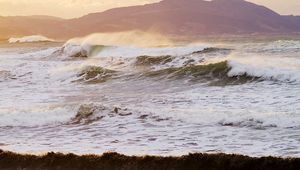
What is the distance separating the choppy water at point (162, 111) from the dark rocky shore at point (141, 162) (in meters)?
1.57

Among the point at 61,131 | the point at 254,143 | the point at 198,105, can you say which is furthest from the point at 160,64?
the point at 254,143

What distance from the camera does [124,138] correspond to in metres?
9.27

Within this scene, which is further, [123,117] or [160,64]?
[160,64]

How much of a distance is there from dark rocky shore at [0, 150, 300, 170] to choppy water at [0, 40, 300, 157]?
61.9 inches

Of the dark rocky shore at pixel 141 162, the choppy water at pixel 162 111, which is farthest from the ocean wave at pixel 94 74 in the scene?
the dark rocky shore at pixel 141 162

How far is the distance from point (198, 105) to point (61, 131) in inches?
153

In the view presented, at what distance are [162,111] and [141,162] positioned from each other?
557 centimetres

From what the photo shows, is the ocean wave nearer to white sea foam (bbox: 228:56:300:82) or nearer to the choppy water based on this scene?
the choppy water

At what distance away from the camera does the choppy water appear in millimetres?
8609

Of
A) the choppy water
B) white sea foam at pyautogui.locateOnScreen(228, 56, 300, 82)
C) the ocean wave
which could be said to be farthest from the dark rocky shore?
the ocean wave

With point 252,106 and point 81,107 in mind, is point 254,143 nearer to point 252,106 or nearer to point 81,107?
point 252,106

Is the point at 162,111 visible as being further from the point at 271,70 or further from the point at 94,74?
the point at 94,74

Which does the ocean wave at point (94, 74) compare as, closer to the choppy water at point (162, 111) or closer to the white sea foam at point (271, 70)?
the choppy water at point (162, 111)

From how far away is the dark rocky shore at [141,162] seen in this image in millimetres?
5777
